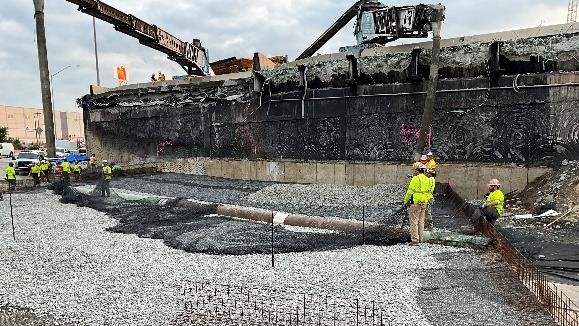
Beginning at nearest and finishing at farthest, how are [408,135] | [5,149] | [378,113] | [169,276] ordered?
[169,276] → [408,135] → [378,113] → [5,149]

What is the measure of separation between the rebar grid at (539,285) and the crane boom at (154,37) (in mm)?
18904

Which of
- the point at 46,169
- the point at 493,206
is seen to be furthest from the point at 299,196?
the point at 46,169

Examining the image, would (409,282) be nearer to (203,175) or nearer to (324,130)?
(324,130)

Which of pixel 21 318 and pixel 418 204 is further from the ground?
pixel 418 204

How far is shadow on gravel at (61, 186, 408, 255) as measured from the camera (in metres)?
7.59

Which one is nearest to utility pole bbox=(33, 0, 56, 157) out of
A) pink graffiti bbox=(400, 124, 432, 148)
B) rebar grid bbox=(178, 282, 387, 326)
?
pink graffiti bbox=(400, 124, 432, 148)

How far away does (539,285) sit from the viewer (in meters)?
4.96

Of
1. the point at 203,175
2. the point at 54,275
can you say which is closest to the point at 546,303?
the point at 54,275

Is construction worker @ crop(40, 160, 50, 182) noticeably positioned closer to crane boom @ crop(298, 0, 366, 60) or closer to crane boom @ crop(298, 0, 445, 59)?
crane boom @ crop(298, 0, 366, 60)

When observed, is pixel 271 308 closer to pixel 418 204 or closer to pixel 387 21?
pixel 418 204

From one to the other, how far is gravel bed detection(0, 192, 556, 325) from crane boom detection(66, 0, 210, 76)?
14.1 meters

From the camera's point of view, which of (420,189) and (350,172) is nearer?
(420,189)

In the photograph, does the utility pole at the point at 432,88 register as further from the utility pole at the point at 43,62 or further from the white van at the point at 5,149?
the white van at the point at 5,149

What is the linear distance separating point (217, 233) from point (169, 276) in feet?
8.71
